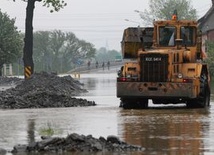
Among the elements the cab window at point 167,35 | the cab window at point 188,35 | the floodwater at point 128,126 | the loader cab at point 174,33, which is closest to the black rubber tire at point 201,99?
the floodwater at point 128,126

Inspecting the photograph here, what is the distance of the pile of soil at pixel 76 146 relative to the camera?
44.5 feet

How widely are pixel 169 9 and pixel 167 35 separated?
94.0 metres

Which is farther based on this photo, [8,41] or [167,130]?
[8,41]

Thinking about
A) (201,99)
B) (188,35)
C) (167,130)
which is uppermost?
(188,35)

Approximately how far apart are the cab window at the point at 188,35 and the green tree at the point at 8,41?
50013 millimetres

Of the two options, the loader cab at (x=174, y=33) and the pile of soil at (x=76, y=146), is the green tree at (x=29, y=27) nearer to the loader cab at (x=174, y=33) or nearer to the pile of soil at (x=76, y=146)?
the loader cab at (x=174, y=33)

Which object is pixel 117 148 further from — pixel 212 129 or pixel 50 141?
pixel 212 129

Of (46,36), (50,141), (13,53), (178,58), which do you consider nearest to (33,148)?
(50,141)

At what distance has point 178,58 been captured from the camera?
2552cm

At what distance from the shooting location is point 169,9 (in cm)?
12031

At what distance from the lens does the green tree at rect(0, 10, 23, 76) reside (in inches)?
3004

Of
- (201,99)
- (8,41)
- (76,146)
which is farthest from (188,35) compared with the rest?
(8,41)

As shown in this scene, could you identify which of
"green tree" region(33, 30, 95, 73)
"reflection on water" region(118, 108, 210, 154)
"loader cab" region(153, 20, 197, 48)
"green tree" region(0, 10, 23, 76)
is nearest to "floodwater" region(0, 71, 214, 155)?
"reflection on water" region(118, 108, 210, 154)

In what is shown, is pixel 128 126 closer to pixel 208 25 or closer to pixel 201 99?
pixel 201 99
